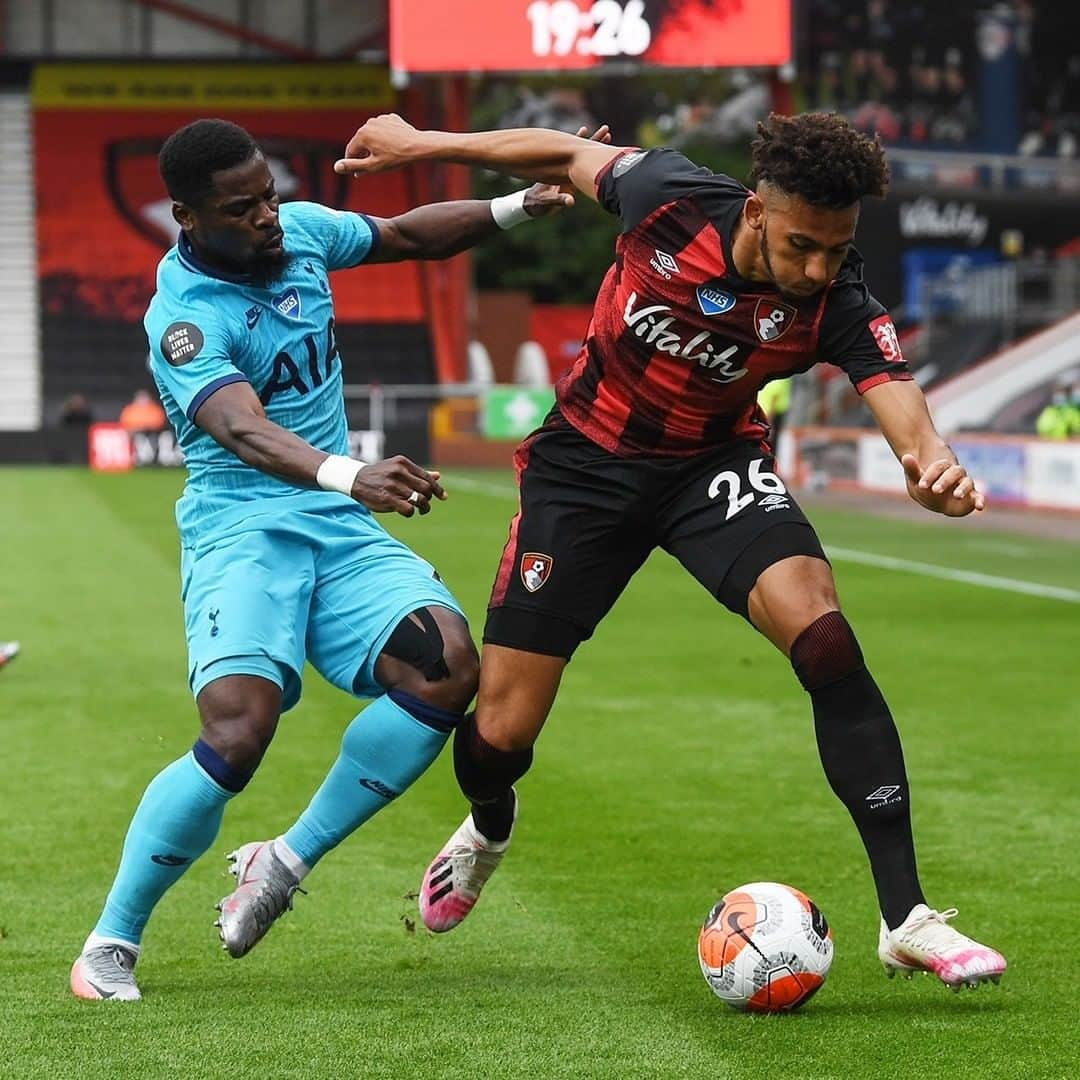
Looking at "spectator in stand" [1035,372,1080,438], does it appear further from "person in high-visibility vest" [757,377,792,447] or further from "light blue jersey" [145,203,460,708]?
"light blue jersey" [145,203,460,708]

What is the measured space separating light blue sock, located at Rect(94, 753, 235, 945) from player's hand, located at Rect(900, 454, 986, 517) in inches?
71.3

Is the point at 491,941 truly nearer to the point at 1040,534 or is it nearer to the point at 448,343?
the point at 1040,534

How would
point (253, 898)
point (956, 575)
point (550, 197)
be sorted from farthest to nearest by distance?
point (956, 575) < point (550, 197) < point (253, 898)

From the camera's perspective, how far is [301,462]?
201 inches

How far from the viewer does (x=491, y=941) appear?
230 inches

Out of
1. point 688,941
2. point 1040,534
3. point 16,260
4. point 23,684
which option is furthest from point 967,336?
point 688,941

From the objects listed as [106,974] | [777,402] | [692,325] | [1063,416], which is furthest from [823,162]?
[777,402]

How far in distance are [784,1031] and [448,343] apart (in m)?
37.8

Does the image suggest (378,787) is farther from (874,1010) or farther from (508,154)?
(508,154)

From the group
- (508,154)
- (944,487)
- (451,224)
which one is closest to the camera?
(944,487)

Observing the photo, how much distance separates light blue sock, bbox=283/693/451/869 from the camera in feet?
17.9

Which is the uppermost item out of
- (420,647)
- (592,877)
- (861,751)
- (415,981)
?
(420,647)

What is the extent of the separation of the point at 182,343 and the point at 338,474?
597mm

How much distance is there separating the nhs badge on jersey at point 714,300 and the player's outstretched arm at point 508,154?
1.55 feet
